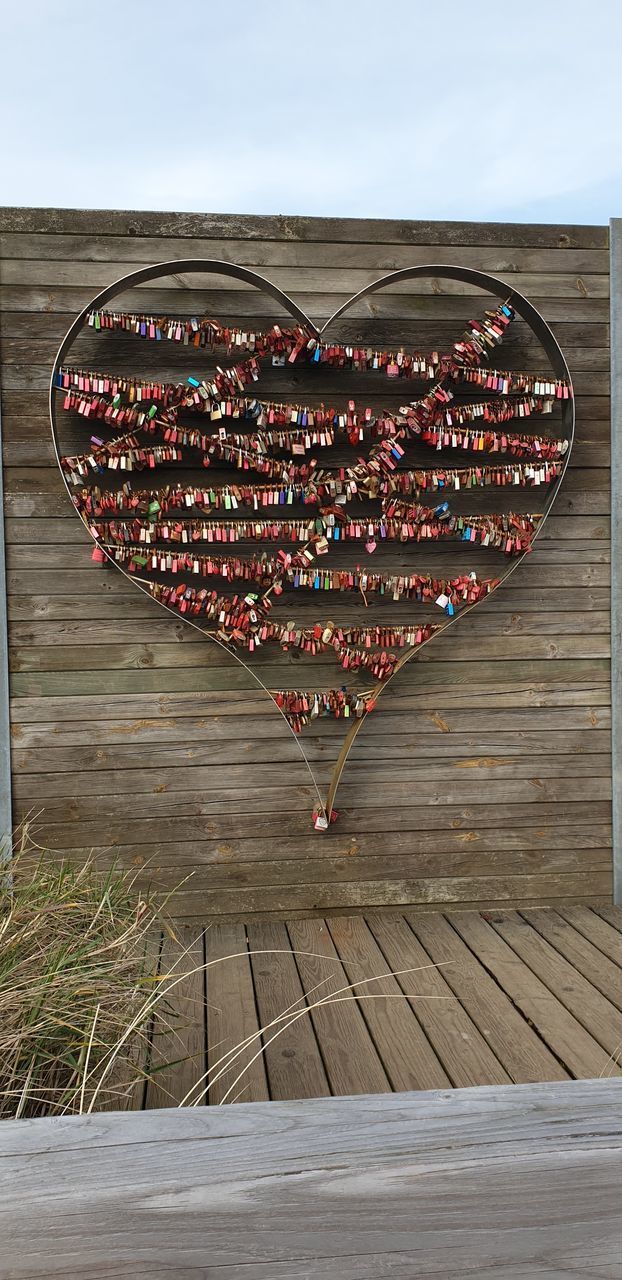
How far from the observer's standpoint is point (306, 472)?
3.03 m

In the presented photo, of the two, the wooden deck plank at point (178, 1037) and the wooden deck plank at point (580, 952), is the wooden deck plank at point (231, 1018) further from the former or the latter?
the wooden deck plank at point (580, 952)

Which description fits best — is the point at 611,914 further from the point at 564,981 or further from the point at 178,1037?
the point at 178,1037

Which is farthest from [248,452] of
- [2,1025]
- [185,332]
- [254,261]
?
[2,1025]

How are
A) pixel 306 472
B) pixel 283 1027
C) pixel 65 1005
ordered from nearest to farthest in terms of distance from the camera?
pixel 65 1005 → pixel 283 1027 → pixel 306 472

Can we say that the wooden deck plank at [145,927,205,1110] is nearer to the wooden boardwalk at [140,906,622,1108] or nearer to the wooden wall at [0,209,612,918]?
the wooden boardwalk at [140,906,622,1108]

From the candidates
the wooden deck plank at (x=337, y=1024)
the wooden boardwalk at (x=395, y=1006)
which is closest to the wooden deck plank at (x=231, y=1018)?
the wooden boardwalk at (x=395, y=1006)

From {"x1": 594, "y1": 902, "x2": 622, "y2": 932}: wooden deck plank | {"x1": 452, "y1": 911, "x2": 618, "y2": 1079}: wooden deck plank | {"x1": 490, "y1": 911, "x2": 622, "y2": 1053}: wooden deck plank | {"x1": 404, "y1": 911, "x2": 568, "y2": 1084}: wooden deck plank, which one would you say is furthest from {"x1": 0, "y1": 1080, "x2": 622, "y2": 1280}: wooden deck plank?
{"x1": 594, "y1": 902, "x2": 622, "y2": 932}: wooden deck plank

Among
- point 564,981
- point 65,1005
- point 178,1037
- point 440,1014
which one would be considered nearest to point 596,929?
point 564,981

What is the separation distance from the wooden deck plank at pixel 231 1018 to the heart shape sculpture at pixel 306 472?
0.53 metres

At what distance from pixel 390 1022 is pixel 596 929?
101 centimetres

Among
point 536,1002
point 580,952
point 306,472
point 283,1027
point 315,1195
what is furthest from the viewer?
point 306,472

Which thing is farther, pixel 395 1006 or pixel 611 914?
pixel 611 914

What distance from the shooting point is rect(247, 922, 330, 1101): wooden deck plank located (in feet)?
6.98

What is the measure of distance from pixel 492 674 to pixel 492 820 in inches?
20.2
